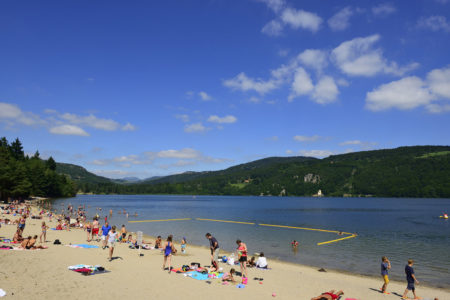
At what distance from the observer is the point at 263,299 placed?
1402 cm

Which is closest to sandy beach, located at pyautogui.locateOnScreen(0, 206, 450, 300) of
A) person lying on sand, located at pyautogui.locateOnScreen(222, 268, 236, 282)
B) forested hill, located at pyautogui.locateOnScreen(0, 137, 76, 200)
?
person lying on sand, located at pyautogui.locateOnScreen(222, 268, 236, 282)

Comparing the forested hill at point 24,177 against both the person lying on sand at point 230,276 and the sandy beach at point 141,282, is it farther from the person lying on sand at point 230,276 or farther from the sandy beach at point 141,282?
the person lying on sand at point 230,276

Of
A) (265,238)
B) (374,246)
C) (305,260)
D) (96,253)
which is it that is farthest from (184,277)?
(374,246)

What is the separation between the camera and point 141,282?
15.3 meters

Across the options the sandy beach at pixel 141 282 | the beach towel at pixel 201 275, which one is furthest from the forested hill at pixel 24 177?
the beach towel at pixel 201 275

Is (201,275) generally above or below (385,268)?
below

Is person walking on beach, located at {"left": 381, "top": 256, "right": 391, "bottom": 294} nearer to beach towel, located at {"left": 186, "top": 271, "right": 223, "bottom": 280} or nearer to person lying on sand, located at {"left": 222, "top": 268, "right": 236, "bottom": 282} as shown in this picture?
person lying on sand, located at {"left": 222, "top": 268, "right": 236, "bottom": 282}

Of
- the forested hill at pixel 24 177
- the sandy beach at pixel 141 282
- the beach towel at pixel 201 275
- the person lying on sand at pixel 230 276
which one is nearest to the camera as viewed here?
the sandy beach at pixel 141 282

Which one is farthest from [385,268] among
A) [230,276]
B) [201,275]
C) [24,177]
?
[24,177]

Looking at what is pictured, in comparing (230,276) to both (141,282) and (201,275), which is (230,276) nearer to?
(201,275)

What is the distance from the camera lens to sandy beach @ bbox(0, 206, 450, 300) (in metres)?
13.0

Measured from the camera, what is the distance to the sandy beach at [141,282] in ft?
42.8

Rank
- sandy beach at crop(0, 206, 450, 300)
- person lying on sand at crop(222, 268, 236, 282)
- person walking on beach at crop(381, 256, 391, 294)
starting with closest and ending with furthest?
sandy beach at crop(0, 206, 450, 300)
person walking on beach at crop(381, 256, 391, 294)
person lying on sand at crop(222, 268, 236, 282)

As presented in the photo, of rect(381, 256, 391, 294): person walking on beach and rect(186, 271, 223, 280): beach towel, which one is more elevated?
rect(381, 256, 391, 294): person walking on beach
